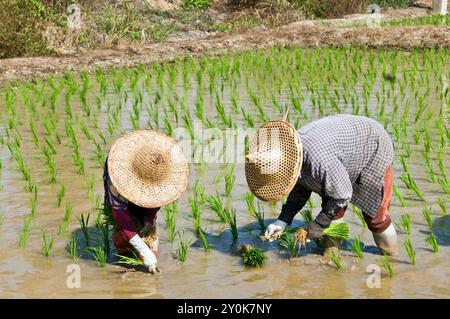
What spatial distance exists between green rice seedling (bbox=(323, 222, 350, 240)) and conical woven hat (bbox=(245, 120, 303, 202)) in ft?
1.41

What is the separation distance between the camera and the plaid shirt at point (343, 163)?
339 centimetres

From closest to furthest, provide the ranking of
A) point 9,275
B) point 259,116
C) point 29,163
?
point 9,275 < point 29,163 < point 259,116

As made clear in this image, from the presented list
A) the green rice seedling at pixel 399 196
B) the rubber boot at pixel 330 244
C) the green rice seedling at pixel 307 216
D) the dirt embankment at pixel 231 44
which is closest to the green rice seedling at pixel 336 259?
the rubber boot at pixel 330 244

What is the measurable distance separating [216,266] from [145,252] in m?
Answer: 0.38

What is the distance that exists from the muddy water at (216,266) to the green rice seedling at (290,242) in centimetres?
4

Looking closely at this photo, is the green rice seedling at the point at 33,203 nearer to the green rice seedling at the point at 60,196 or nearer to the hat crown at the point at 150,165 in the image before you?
the green rice seedling at the point at 60,196

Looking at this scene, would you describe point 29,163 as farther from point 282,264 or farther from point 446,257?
point 446,257

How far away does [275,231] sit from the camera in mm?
3719

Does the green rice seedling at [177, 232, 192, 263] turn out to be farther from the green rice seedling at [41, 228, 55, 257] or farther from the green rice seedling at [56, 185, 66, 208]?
the green rice seedling at [56, 185, 66, 208]

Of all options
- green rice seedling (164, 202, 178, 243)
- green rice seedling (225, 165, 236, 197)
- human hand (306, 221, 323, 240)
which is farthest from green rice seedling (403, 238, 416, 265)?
green rice seedling (225, 165, 236, 197)

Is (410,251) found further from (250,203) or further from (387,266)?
(250,203)

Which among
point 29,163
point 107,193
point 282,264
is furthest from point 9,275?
point 29,163

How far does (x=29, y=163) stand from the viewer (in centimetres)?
548

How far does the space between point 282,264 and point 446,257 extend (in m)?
0.79
